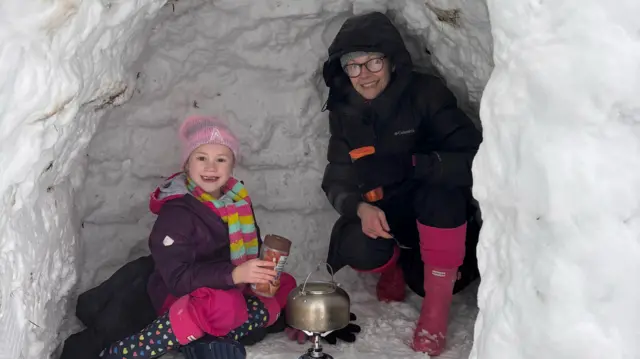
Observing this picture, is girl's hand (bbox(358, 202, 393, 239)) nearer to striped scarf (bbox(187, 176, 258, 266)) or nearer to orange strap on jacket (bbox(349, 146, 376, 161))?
orange strap on jacket (bbox(349, 146, 376, 161))

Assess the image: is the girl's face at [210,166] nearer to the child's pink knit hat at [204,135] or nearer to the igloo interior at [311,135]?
the child's pink knit hat at [204,135]

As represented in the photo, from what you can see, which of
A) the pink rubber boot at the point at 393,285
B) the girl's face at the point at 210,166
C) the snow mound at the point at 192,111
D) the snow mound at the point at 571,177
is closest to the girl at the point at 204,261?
the girl's face at the point at 210,166

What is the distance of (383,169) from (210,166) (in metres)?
0.61

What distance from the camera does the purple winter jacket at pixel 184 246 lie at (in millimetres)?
1890

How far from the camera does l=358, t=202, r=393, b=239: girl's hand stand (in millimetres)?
2158

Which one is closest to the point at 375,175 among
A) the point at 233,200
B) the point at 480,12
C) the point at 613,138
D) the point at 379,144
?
the point at 379,144

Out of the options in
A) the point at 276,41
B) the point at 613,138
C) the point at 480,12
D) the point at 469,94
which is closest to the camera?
the point at 613,138

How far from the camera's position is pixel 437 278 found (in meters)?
2.04

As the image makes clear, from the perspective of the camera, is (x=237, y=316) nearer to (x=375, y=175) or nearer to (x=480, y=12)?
(x=375, y=175)

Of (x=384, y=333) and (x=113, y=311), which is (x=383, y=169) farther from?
(x=113, y=311)

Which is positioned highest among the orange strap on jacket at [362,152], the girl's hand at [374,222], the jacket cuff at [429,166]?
the jacket cuff at [429,166]

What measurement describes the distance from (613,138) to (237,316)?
1142 millimetres

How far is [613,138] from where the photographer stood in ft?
4.10

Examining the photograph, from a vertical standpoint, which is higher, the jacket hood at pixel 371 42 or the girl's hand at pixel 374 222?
the jacket hood at pixel 371 42
